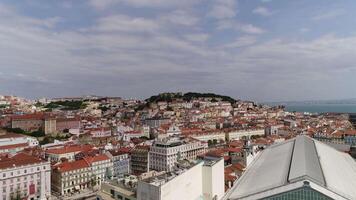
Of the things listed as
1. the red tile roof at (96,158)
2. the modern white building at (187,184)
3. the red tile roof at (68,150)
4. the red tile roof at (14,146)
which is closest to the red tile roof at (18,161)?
the red tile roof at (96,158)

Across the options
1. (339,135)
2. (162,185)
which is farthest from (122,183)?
(339,135)

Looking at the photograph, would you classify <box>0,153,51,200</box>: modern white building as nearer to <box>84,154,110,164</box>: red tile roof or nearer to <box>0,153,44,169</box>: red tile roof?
<box>0,153,44,169</box>: red tile roof

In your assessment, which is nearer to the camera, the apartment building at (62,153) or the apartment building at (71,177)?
the apartment building at (71,177)

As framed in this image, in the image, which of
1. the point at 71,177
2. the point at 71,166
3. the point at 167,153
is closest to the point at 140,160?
the point at 167,153

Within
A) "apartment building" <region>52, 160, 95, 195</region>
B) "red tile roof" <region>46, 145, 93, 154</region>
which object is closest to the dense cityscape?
"red tile roof" <region>46, 145, 93, 154</region>

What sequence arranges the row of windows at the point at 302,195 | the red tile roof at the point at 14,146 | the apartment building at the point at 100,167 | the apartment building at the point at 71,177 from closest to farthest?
the row of windows at the point at 302,195 → the apartment building at the point at 71,177 → the apartment building at the point at 100,167 → the red tile roof at the point at 14,146

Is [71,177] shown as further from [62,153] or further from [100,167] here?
[62,153]

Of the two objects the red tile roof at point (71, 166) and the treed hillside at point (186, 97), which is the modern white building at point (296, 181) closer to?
the red tile roof at point (71, 166)

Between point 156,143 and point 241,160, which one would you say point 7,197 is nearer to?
point 156,143
